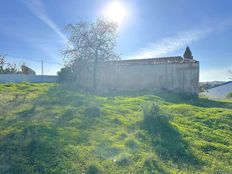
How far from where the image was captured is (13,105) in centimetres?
1071

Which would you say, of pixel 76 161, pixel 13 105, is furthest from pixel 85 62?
pixel 76 161

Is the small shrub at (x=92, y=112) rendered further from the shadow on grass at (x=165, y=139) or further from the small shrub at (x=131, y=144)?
the small shrub at (x=131, y=144)

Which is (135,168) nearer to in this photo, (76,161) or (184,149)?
(76,161)

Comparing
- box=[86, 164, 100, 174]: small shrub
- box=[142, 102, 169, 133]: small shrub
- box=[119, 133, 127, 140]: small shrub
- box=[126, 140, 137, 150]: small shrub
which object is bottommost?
box=[86, 164, 100, 174]: small shrub

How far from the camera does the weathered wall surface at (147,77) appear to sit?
2400 centimetres

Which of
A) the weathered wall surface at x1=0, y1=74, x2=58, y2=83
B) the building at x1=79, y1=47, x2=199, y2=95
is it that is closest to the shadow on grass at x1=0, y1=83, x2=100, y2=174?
the building at x1=79, y1=47, x2=199, y2=95

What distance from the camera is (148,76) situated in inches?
1005

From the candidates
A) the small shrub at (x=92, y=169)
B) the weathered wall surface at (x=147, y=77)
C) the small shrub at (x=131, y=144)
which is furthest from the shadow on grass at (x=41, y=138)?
the weathered wall surface at (x=147, y=77)

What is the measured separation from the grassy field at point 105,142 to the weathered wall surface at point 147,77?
13407 mm

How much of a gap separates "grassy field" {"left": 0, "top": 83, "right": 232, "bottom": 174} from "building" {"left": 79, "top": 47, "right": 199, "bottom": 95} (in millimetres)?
13424

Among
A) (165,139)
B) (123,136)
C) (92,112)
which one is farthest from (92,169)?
(92,112)

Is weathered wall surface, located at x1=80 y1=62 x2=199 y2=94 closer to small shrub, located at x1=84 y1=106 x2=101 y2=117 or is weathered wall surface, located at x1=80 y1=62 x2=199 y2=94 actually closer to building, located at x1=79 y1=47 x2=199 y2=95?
building, located at x1=79 y1=47 x2=199 y2=95

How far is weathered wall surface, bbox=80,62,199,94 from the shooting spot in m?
24.0

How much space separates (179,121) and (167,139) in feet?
9.47
